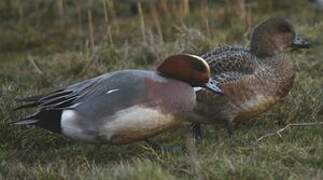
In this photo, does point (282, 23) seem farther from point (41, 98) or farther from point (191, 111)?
point (41, 98)

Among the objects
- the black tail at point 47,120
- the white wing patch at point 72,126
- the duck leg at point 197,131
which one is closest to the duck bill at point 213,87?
the duck leg at point 197,131

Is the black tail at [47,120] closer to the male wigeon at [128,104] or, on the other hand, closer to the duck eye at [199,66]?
the male wigeon at [128,104]

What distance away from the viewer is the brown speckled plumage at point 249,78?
4.59m

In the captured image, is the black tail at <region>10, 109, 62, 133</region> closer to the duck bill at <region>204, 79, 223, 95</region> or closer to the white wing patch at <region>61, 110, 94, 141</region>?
the white wing patch at <region>61, 110, 94, 141</region>

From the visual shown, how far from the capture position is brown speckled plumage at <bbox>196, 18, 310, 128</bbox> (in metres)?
4.59

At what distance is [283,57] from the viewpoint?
484 centimetres

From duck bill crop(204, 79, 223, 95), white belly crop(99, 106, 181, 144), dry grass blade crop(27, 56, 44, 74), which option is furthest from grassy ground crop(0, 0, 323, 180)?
duck bill crop(204, 79, 223, 95)

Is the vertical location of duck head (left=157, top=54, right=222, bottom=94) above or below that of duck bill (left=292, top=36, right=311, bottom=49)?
above

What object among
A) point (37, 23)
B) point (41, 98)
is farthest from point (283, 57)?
point (37, 23)

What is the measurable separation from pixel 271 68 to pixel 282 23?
0.32 m

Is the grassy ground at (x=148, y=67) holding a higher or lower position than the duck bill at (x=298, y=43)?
lower

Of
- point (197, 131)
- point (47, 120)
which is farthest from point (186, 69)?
point (47, 120)

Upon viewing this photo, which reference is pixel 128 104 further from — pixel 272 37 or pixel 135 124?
pixel 272 37

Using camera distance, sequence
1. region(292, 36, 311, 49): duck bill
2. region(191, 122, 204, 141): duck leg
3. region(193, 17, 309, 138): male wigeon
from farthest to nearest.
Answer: region(292, 36, 311, 49): duck bill → region(191, 122, 204, 141): duck leg → region(193, 17, 309, 138): male wigeon
